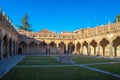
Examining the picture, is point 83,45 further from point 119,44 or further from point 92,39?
point 119,44

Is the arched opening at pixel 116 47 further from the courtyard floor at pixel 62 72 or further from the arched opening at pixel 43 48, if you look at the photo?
the arched opening at pixel 43 48

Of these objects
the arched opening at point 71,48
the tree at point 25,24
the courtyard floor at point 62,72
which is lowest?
the courtyard floor at point 62,72

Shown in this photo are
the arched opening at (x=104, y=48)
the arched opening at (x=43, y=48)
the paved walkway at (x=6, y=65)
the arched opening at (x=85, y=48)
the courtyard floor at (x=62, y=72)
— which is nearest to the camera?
the courtyard floor at (x=62, y=72)

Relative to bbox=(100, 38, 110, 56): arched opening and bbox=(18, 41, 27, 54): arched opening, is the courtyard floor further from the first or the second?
bbox=(18, 41, 27, 54): arched opening

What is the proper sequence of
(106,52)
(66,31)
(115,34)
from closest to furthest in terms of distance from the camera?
(115,34) < (106,52) < (66,31)

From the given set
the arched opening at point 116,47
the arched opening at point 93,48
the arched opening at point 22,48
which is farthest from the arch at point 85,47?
the arched opening at point 22,48

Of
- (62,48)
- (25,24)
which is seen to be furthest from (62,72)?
(25,24)

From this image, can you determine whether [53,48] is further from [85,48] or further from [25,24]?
[25,24]

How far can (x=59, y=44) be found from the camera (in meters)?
45.5

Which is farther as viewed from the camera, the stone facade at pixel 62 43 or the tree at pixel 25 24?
the tree at pixel 25 24

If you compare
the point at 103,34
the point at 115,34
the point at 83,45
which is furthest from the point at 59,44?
the point at 115,34

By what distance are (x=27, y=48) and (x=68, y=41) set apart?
10538 mm

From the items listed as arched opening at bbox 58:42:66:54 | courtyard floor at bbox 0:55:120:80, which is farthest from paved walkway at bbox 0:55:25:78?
arched opening at bbox 58:42:66:54

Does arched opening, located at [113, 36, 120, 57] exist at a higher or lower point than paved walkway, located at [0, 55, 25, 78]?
higher
